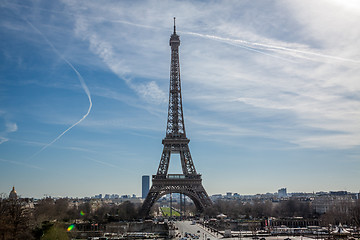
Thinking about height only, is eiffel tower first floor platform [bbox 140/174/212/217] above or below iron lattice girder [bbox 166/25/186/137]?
below

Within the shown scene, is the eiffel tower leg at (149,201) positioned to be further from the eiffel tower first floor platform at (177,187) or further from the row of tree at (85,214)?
the row of tree at (85,214)

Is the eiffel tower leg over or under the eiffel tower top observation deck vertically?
under

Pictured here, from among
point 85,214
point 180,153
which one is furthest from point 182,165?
point 85,214

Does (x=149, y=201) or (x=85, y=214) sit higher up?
(x=149, y=201)

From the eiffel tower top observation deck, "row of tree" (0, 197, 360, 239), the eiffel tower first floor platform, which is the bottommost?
"row of tree" (0, 197, 360, 239)

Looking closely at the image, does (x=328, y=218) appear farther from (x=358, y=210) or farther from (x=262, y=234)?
(x=262, y=234)

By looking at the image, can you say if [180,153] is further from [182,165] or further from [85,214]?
[85,214]

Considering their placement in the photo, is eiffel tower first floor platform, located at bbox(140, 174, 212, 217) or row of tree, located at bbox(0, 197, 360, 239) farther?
eiffel tower first floor platform, located at bbox(140, 174, 212, 217)

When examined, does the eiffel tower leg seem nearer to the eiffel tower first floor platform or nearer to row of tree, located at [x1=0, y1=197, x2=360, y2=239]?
the eiffel tower first floor platform

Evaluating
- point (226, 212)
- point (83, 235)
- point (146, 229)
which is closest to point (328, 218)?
point (226, 212)
